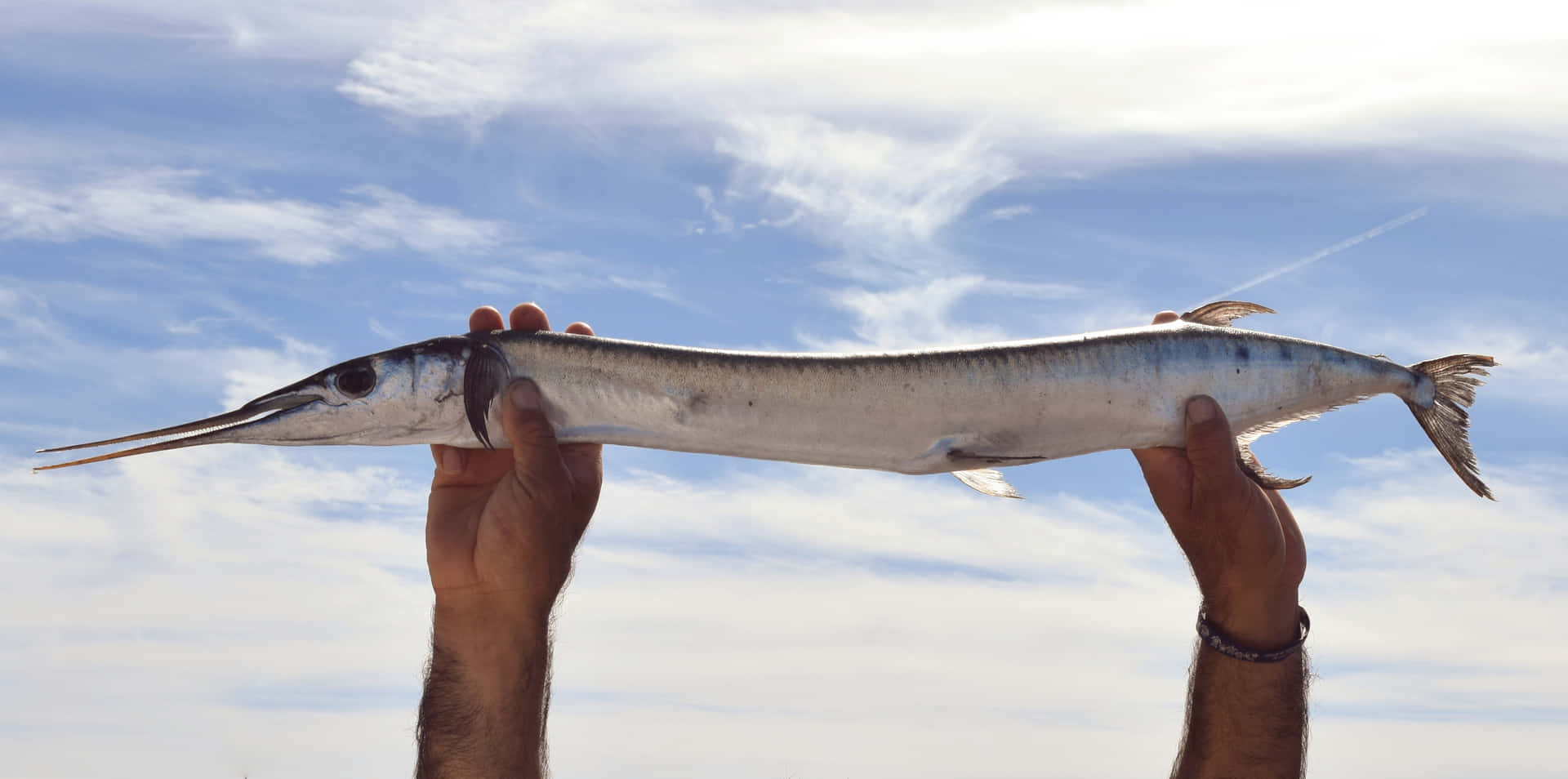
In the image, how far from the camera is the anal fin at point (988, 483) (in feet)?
32.4

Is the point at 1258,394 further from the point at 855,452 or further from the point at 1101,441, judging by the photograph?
the point at 855,452

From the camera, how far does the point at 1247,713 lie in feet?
31.9

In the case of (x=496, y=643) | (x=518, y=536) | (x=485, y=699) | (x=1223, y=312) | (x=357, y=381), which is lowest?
(x=485, y=699)

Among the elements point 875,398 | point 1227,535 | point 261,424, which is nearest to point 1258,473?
point 1227,535

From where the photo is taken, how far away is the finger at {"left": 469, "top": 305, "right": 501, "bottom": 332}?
1014cm

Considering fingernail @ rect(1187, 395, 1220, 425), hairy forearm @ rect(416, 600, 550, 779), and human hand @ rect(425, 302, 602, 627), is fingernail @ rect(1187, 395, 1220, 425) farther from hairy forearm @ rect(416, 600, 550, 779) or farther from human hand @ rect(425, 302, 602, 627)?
hairy forearm @ rect(416, 600, 550, 779)

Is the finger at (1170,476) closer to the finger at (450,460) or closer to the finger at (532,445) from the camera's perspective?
the finger at (532,445)

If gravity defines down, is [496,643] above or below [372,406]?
below

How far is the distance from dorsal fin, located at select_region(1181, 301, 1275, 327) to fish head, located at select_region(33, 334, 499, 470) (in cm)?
599

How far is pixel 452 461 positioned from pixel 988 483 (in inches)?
179

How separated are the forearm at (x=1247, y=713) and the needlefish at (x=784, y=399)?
1.28 metres

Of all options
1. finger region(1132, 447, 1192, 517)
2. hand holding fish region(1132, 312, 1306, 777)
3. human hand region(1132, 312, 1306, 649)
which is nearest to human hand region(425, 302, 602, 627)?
finger region(1132, 447, 1192, 517)

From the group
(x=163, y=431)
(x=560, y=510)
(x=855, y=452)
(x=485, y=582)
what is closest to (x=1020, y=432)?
(x=855, y=452)

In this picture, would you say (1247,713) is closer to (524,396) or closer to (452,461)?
(524,396)
